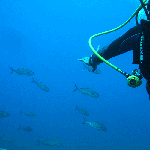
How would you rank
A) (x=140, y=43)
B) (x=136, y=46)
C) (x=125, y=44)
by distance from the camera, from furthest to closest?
(x=125, y=44) → (x=136, y=46) → (x=140, y=43)

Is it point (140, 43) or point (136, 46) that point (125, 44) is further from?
point (140, 43)

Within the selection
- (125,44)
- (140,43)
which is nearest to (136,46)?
(125,44)

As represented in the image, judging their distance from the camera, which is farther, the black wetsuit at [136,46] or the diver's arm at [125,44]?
the diver's arm at [125,44]

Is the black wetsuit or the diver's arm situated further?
the diver's arm

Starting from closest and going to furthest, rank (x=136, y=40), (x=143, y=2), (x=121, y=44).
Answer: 1. (x=143, y=2)
2. (x=136, y=40)
3. (x=121, y=44)

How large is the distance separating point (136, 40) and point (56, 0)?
74.4 ft

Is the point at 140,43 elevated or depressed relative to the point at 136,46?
depressed

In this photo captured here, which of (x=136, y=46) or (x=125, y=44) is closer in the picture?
(x=136, y=46)

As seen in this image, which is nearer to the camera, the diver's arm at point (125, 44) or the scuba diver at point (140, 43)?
the scuba diver at point (140, 43)

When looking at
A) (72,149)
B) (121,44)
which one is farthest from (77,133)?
(121,44)

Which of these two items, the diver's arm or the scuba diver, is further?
the diver's arm

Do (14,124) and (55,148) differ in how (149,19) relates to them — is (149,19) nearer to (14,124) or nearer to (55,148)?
(55,148)

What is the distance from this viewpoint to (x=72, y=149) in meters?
19.0

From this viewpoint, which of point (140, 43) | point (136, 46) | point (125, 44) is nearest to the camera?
point (140, 43)
